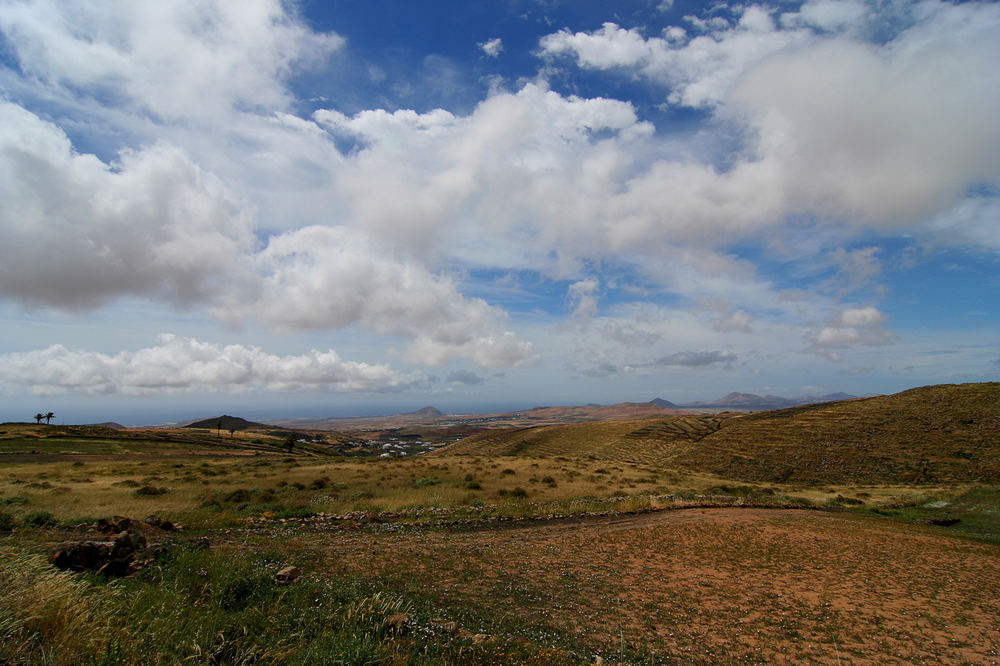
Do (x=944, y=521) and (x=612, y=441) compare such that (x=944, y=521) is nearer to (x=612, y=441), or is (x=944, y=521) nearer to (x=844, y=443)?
(x=844, y=443)

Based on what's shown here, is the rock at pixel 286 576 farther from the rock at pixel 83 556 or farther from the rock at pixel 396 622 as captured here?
the rock at pixel 83 556

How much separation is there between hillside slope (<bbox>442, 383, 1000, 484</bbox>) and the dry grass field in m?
4.50

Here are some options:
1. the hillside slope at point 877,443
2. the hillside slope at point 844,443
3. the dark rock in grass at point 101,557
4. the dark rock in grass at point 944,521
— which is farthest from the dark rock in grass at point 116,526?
the hillside slope at point 877,443

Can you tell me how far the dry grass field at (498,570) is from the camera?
718cm

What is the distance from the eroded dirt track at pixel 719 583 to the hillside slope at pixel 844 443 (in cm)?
3103

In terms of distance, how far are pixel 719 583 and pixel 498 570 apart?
7.59 metres

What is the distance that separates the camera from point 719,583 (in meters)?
14.3

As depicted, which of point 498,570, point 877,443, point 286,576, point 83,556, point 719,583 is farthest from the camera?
point 877,443

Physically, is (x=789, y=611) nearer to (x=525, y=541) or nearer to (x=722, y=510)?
(x=525, y=541)

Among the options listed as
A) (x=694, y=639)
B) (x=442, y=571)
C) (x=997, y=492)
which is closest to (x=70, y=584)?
(x=442, y=571)

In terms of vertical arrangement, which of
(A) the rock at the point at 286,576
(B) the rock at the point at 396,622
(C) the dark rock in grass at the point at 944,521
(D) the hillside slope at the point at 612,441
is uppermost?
(B) the rock at the point at 396,622

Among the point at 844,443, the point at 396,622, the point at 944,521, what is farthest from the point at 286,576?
the point at 844,443

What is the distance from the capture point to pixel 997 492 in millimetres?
34500

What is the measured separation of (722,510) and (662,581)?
17.2 m
